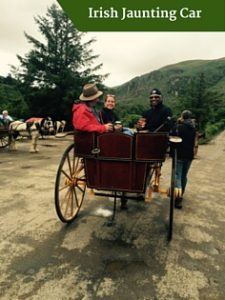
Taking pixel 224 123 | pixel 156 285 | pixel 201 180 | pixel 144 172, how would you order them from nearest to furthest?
pixel 156 285
pixel 144 172
pixel 201 180
pixel 224 123

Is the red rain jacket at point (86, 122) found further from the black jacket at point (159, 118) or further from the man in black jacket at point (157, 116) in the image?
the black jacket at point (159, 118)

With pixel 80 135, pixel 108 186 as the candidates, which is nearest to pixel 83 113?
pixel 80 135

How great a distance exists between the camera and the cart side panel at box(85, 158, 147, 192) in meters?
3.36

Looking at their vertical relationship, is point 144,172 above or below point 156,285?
above

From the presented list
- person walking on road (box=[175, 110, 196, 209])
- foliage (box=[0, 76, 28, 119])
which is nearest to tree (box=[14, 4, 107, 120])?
foliage (box=[0, 76, 28, 119])

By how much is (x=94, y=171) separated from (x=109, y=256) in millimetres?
1101

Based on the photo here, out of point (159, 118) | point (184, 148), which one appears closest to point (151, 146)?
point (159, 118)

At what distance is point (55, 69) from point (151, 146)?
83.0ft

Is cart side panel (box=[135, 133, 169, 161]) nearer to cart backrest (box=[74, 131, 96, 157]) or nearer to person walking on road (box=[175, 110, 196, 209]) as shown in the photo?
cart backrest (box=[74, 131, 96, 157])

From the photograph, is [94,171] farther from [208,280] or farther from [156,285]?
[208,280]

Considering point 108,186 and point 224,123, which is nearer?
point 108,186

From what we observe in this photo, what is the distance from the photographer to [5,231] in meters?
3.50

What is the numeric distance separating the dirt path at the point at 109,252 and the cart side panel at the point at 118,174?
67cm

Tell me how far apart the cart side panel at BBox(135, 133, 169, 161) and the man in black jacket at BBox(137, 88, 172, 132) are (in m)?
1.00
